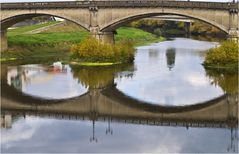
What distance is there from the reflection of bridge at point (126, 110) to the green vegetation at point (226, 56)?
16.8 metres

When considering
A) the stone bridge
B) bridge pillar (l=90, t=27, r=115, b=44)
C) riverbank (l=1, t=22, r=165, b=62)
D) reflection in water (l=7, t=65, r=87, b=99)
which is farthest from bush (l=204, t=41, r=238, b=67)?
riverbank (l=1, t=22, r=165, b=62)

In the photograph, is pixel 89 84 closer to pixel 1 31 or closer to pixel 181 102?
pixel 181 102

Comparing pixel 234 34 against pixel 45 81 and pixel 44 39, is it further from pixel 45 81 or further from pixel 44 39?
pixel 44 39

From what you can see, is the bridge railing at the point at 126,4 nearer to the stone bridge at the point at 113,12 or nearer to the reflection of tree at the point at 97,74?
the stone bridge at the point at 113,12

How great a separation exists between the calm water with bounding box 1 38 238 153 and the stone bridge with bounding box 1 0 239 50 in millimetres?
8775

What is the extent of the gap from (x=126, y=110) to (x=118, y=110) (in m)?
0.62

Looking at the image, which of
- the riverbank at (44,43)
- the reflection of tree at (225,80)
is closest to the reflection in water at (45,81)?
the riverbank at (44,43)

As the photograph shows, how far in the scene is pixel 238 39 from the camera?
196ft

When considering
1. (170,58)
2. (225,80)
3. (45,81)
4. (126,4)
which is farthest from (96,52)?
(225,80)

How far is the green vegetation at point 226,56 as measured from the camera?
54.1 m

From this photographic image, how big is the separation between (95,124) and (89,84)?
14892 millimetres

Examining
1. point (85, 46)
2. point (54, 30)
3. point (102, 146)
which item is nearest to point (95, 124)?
point (102, 146)

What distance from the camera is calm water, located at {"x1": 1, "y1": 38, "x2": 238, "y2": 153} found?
2619 cm

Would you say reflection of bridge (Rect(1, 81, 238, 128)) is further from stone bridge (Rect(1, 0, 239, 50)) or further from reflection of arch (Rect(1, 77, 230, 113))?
stone bridge (Rect(1, 0, 239, 50))
